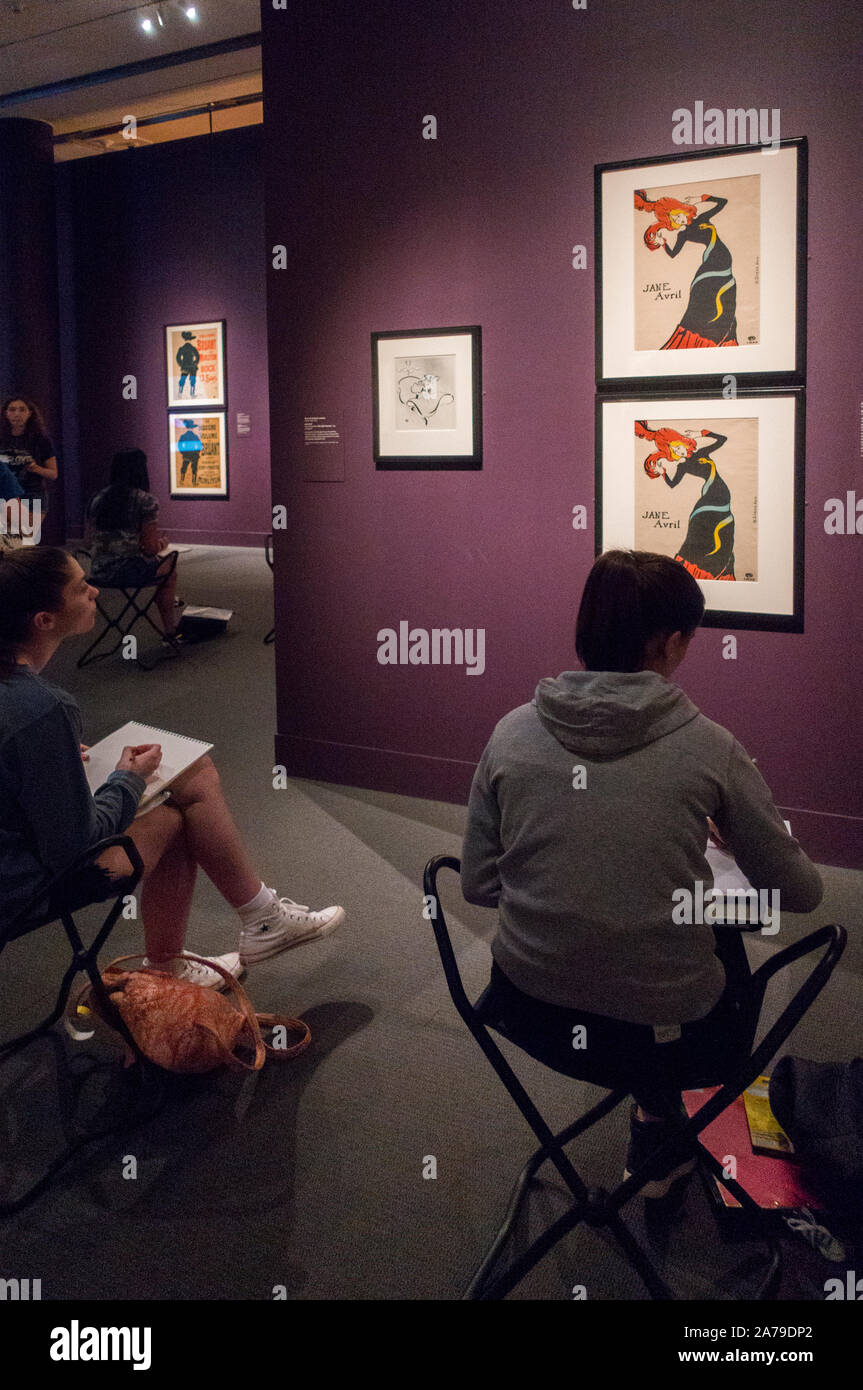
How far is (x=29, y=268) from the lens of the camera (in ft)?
37.4

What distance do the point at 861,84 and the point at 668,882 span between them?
9.80 feet

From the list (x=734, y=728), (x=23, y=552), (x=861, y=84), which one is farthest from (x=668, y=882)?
(x=861, y=84)

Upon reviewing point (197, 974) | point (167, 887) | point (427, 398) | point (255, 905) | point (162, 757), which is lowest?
point (197, 974)

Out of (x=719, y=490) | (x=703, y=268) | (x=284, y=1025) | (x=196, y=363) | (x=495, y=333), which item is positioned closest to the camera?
(x=284, y=1025)

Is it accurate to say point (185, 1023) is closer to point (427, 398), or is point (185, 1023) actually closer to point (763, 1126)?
point (763, 1126)

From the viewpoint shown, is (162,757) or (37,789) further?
(162,757)

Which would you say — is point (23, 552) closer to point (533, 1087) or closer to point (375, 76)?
point (533, 1087)

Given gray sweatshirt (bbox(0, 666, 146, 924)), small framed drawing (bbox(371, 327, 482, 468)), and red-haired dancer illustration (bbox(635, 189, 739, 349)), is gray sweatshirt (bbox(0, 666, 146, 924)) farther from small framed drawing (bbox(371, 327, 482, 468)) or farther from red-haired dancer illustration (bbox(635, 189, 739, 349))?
red-haired dancer illustration (bbox(635, 189, 739, 349))

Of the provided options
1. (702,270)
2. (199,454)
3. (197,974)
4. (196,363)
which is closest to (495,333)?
(702,270)

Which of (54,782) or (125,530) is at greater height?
(125,530)

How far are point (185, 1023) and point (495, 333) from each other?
2846mm

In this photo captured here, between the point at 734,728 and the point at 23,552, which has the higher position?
the point at 23,552

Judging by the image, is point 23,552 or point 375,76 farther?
point 375,76

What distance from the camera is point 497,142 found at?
13.0 feet
